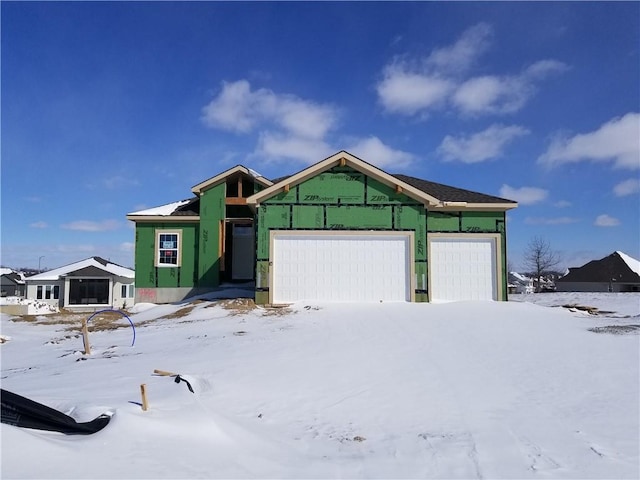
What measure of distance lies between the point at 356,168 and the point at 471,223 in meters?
5.16

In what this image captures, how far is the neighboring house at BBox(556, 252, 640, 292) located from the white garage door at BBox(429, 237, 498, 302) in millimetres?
31524

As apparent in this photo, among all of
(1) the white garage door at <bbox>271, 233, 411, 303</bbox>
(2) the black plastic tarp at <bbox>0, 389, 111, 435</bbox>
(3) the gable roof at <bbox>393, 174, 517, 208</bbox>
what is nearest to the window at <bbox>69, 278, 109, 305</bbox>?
(1) the white garage door at <bbox>271, 233, 411, 303</bbox>

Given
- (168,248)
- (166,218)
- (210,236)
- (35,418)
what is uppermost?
(166,218)

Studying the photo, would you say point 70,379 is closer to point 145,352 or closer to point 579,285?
point 145,352

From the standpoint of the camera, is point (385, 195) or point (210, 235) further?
point (210, 235)

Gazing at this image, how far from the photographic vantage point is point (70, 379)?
7609 millimetres

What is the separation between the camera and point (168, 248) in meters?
21.8

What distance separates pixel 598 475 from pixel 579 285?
48.7 metres

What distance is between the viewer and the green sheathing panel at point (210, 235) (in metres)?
21.5

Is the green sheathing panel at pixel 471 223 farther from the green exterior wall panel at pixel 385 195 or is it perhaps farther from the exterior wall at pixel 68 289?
the exterior wall at pixel 68 289

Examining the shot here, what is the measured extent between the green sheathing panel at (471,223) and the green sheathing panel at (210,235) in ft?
31.5

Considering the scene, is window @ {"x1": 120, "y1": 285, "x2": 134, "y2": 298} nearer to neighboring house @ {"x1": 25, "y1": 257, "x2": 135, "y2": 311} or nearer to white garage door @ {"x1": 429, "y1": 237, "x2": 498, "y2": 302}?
neighboring house @ {"x1": 25, "y1": 257, "x2": 135, "y2": 311}

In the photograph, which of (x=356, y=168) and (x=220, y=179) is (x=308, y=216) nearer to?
(x=356, y=168)

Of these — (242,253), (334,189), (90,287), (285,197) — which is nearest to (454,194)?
(334,189)
